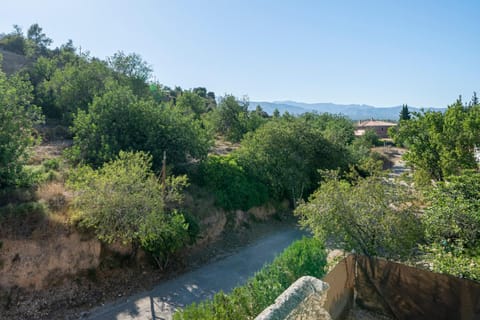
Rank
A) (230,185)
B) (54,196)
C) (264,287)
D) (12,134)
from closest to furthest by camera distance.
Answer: (264,287) < (54,196) < (12,134) < (230,185)

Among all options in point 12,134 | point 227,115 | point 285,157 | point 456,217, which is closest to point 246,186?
point 285,157

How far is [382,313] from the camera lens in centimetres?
956

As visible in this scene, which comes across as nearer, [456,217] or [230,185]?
[456,217]

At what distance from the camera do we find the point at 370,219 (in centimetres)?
976

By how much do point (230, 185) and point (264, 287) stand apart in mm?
10495

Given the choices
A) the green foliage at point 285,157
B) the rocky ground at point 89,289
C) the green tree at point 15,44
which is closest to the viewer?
the rocky ground at point 89,289

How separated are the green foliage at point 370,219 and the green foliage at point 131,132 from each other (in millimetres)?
9858

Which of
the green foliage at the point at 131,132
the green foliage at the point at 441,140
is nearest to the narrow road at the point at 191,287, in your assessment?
the green foliage at the point at 131,132

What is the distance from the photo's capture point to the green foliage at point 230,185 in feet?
55.7

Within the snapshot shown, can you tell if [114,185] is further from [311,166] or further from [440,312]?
[311,166]

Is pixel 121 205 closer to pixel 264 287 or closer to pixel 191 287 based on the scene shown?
pixel 191 287

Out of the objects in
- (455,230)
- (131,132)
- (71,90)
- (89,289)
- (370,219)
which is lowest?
(89,289)

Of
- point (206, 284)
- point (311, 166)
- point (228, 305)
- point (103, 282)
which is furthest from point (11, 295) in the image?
point (311, 166)

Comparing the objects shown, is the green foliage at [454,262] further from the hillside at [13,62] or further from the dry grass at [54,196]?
the hillside at [13,62]
